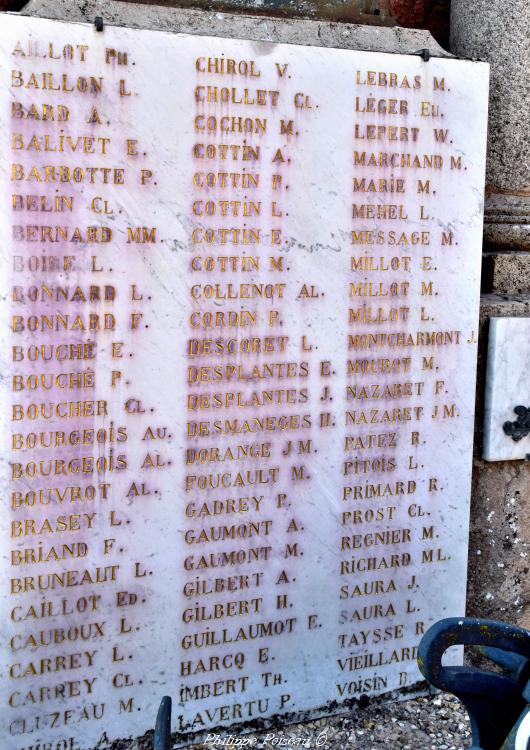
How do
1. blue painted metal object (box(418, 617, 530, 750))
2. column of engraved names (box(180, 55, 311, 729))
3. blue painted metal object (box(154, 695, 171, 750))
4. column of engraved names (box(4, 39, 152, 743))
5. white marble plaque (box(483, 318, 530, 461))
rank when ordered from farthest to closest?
white marble plaque (box(483, 318, 530, 461)) → column of engraved names (box(180, 55, 311, 729)) → column of engraved names (box(4, 39, 152, 743)) → blue painted metal object (box(154, 695, 171, 750)) → blue painted metal object (box(418, 617, 530, 750))

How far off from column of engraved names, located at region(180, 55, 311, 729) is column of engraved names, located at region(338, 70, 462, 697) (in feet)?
0.94

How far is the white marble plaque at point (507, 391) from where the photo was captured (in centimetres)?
387

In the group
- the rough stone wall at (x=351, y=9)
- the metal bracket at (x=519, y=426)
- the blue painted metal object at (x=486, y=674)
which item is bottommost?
the blue painted metal object at (x=486, y=674)

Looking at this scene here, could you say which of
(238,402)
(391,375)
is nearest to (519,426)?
(391,375)

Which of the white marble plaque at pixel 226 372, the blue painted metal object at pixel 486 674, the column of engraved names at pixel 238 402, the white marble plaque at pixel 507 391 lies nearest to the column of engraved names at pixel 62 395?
the white marble plaque at pixel 226 372

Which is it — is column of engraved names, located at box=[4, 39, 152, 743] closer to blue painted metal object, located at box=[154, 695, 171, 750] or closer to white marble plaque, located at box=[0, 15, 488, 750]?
white marble plaque, located at box=[0, 15, 488, 750]

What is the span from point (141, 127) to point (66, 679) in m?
2.07

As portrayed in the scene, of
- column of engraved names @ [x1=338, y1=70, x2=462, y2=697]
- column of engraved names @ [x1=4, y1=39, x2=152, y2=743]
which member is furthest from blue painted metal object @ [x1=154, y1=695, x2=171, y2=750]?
column of engraved names @ [x1=338, y1=70, x2=462, y2=697]

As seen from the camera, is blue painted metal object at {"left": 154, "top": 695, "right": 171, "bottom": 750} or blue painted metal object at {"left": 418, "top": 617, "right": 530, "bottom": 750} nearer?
blue painted metal object at {"left": 418, "top": 617, "right": 530, "bottom": 750}

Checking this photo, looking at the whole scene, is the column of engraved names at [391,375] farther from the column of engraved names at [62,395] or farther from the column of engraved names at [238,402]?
the column of engraved names at [62,395]

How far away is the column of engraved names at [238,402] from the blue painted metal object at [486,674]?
1.21m

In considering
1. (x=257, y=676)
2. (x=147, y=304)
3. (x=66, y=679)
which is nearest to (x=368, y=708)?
(x=257, y=676)

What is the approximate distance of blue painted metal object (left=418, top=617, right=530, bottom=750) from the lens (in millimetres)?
2260

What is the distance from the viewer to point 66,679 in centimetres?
317
